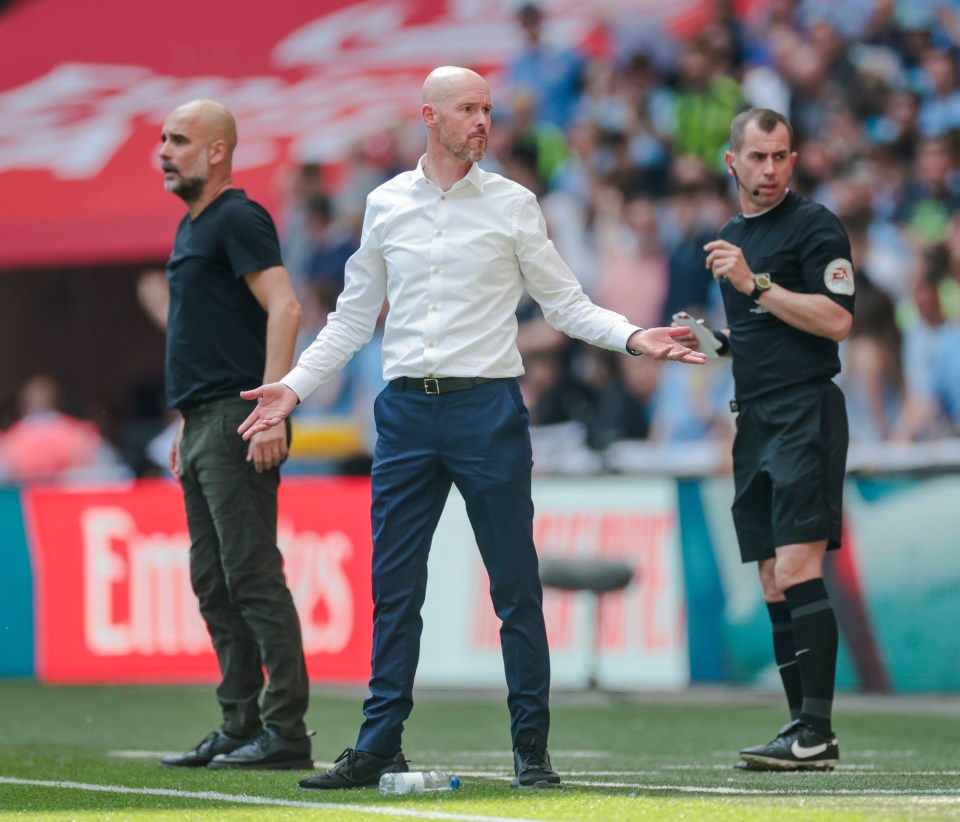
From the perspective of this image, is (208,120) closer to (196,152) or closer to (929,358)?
(196,152)

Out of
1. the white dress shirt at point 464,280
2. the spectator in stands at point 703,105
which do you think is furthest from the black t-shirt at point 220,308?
the spectator in stands at point 703,105

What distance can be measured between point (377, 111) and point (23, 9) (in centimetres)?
445

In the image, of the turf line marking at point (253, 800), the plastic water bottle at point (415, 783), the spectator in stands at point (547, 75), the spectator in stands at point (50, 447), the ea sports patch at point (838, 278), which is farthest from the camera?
the spectator in stands at point (50, 447)

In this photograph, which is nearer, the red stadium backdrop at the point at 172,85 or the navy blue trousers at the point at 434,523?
the navy blue trousers at the point at 434,523

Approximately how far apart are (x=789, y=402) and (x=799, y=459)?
21 centimetres

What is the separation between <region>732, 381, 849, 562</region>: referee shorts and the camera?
6.14 meters

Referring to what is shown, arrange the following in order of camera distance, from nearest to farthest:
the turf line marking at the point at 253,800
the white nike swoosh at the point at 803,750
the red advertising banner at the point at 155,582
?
the turf line marking at the point at 253,800 → the white nike swoosh at the point at 803,750 → the red advertising banner at the point at 155,582

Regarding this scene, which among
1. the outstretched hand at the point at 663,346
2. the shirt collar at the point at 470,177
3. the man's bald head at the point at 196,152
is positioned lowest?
the outstretched hand at the point at 663,346

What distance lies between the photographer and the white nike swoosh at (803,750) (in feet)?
19.7

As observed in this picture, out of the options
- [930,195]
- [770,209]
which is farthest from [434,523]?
[930,195]

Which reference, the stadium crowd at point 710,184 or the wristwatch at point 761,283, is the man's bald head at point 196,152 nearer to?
the wristwatch at point 761,283

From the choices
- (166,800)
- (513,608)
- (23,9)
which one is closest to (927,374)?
(513,608)

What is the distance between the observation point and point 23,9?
1772 centimetres

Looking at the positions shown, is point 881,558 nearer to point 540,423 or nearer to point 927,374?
point 927,374
